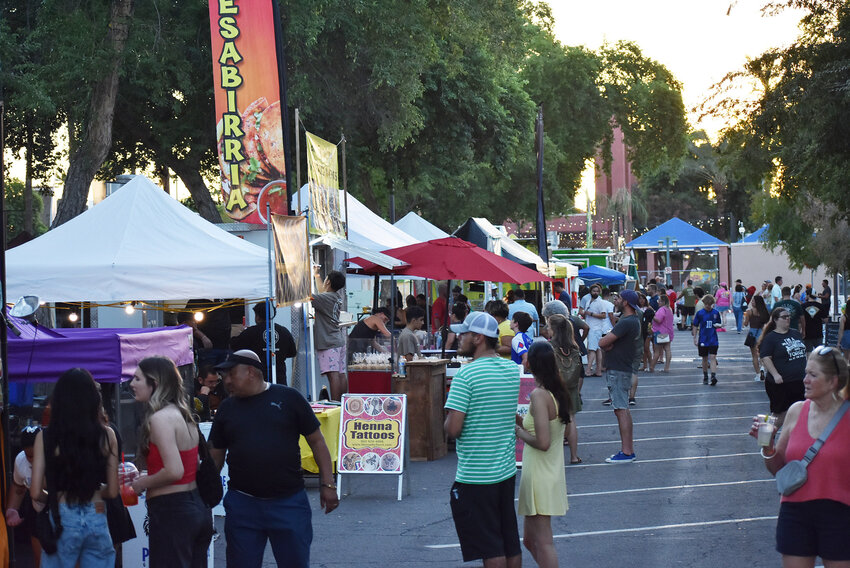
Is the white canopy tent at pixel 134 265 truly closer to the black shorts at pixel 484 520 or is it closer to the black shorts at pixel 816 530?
the black shorts at pixel 484 520

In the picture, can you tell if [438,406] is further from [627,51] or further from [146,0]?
[627,51]

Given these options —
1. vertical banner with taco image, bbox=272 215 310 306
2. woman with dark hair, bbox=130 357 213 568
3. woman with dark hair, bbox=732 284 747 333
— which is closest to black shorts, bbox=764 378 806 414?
vertical banner with taco image, bbox=272 215 310 306

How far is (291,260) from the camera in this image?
427 inches

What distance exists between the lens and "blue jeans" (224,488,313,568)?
588 centimetres

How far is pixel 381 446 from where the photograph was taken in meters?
10.8

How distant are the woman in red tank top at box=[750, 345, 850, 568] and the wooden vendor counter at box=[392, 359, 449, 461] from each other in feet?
23.7

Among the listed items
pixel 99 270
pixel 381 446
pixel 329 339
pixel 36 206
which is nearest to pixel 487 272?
pixel 329 339

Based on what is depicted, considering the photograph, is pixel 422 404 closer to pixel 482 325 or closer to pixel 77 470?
pixel 482 325

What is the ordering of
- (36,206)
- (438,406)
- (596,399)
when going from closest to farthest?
(438,406)
(596,399)
(36,206)

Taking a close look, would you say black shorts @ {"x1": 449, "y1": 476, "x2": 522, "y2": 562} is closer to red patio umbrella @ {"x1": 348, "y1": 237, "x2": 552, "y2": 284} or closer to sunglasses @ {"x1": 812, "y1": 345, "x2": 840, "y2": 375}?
sunglasses @ {"x1": 812, "y1": 345, "x2": 840, "y2": 375}

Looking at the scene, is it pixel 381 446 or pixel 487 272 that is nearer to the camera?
pixel 381 446

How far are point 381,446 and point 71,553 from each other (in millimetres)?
5068

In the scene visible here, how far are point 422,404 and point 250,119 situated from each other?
3782mm

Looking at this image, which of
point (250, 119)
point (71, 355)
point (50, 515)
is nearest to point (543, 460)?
point (50, 515)
